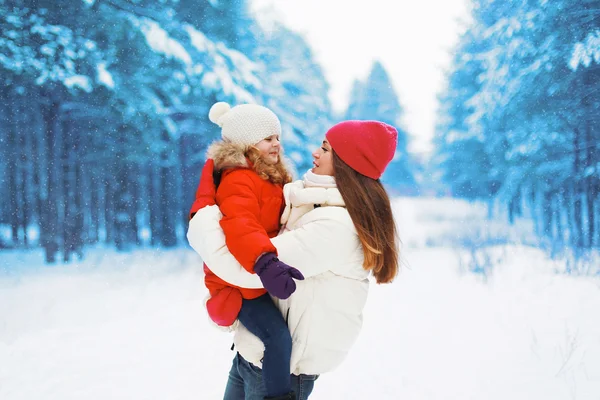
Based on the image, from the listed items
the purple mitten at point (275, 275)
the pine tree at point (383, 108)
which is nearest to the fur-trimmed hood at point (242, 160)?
the purple mitten at point (275, 275)

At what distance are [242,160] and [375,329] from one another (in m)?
2.26

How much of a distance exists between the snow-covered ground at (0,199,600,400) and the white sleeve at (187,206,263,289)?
5.19 ft

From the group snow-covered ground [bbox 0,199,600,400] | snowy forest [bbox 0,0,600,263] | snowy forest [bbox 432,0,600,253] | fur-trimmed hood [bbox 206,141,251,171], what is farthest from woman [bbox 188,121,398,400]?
snowy forest [bbox 432,0,600,253]

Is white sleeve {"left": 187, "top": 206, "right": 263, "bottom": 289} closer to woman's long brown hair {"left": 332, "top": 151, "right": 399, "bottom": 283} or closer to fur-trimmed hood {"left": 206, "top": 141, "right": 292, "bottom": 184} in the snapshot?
fur-trimmed hood {"left": 206, "top": 141, "right": 292, "bottom": 184}

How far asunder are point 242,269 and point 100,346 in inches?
88.1

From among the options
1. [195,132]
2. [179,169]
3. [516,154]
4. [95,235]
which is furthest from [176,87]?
[516,154]

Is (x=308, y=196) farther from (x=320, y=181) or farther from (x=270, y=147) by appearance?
(x=270, y=147)

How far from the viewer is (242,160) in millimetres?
1117

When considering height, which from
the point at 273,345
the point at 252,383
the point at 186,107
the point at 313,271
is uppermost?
the point at 186,107

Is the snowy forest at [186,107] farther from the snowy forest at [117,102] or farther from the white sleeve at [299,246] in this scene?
the white sleeve at [299,246]

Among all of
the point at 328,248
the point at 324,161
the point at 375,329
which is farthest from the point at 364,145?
the point at 375,329

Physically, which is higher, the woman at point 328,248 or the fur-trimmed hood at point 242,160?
the fur-trimmed hood at point 242,160

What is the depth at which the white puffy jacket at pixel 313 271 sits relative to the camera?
3.26ft

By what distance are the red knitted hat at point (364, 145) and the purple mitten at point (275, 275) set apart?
326mm
